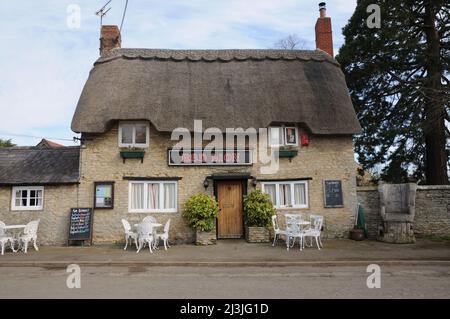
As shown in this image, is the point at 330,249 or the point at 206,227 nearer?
the point at 330,249

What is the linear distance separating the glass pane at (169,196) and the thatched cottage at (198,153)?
38 millimetres

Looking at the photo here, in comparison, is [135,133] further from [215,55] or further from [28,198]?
[215,55]

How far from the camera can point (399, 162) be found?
16.8m

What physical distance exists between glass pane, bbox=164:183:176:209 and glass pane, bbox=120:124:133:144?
2.19 metres

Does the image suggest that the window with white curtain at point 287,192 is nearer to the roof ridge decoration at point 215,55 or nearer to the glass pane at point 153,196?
the glass pane at point 153,196

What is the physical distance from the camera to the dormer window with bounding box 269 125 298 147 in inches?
537

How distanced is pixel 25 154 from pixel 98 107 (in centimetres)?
395

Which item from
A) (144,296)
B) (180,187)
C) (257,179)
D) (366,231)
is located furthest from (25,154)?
(366,231)

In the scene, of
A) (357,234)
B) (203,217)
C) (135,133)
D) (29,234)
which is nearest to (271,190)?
(203,217)

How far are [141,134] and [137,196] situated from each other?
2341 mm

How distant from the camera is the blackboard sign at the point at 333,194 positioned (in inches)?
527

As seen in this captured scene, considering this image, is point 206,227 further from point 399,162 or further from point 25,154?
point 399,162

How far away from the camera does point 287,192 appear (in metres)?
13.6
